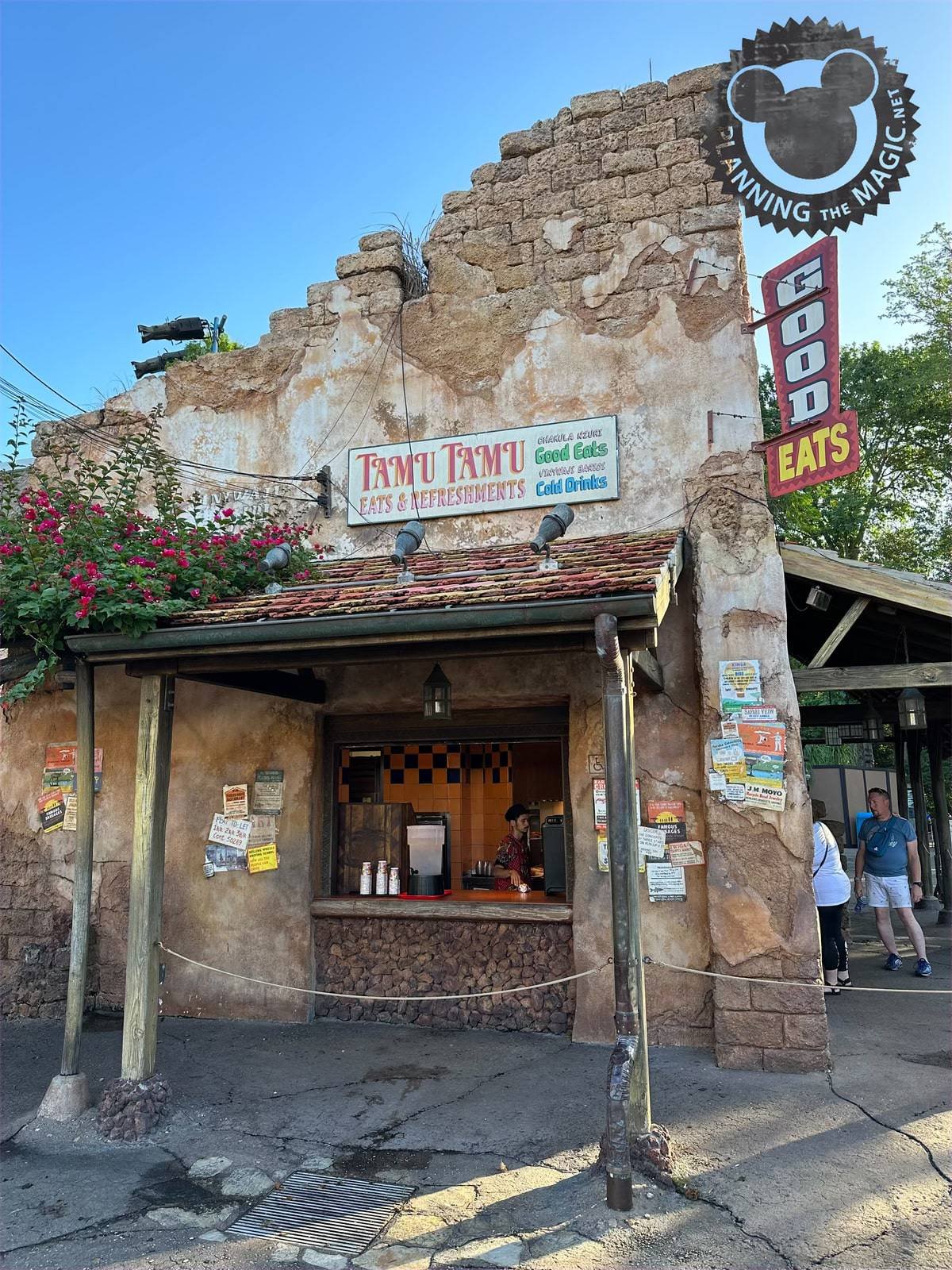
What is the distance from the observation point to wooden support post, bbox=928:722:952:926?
12.6 meters

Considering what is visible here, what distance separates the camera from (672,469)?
264 inches

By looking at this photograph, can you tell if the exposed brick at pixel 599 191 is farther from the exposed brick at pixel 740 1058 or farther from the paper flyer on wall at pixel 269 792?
the exposed brick at pixel 740 1058

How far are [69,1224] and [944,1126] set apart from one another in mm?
4306

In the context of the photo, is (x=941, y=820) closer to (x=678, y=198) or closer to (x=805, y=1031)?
(x=805, y=1031)

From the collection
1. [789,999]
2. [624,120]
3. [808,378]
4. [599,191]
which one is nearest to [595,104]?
[624,120]

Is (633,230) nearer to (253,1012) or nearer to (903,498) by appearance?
(253,1012)

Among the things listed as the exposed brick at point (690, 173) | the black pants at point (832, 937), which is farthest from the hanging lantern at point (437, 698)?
the exposed brick at point (690, 173)

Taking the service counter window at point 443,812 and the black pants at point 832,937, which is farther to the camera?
the black pants at point 832,937

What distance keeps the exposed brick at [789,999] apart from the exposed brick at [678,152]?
6156 mm

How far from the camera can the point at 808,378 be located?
20.0 ft

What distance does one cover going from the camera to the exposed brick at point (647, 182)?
6949 millimetres

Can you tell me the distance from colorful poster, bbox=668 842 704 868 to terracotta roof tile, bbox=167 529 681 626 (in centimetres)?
213

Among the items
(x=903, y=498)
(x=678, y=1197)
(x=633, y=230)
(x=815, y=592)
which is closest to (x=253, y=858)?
(x=678, y=1197)

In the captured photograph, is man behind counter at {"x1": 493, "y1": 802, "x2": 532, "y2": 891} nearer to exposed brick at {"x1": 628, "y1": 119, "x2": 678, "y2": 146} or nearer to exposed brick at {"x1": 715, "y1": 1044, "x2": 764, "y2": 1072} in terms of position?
exposed brick at {"x1": 715, "y1": 1044, "x2": 764, "y2": 1072}
